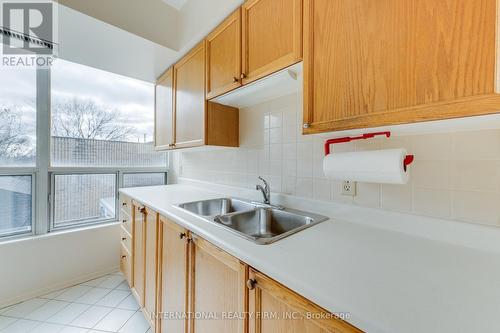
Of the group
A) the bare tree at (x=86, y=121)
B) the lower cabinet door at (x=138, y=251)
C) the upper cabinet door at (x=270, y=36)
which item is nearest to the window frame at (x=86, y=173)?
the bare tree at (x=86, y=121)

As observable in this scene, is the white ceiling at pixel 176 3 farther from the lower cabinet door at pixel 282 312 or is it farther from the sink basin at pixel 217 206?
the lower cabinet door at pixel 282 312

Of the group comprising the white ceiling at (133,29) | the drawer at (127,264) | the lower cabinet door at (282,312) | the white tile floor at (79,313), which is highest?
the white ceiling at (133,29)

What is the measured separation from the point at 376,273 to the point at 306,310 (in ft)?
0.75

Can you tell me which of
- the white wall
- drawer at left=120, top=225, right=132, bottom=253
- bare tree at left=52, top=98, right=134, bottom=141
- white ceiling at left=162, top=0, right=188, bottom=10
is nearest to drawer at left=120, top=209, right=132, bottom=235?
drawer at left=120, top=225, right=132, bottom=253

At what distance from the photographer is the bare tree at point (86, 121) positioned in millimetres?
1979

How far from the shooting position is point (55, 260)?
1.90 m

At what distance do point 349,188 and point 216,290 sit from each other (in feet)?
2.70

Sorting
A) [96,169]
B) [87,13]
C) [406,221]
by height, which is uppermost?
[87,13]

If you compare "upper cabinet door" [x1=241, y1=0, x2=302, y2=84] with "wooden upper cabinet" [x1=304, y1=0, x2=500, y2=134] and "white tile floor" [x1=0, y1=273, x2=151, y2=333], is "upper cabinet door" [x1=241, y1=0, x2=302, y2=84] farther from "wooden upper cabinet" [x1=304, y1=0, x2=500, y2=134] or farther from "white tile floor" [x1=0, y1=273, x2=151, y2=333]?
"white tile floor" [x1=0, y1=273, x2=151, y2=333]

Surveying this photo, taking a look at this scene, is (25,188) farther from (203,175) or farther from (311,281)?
(311,281)

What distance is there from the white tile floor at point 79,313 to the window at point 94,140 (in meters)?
0.66

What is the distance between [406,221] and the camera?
896 mm

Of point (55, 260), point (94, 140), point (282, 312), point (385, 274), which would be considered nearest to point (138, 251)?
point (55, 260)

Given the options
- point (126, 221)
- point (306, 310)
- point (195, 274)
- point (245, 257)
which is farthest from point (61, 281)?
point (306, 310)
